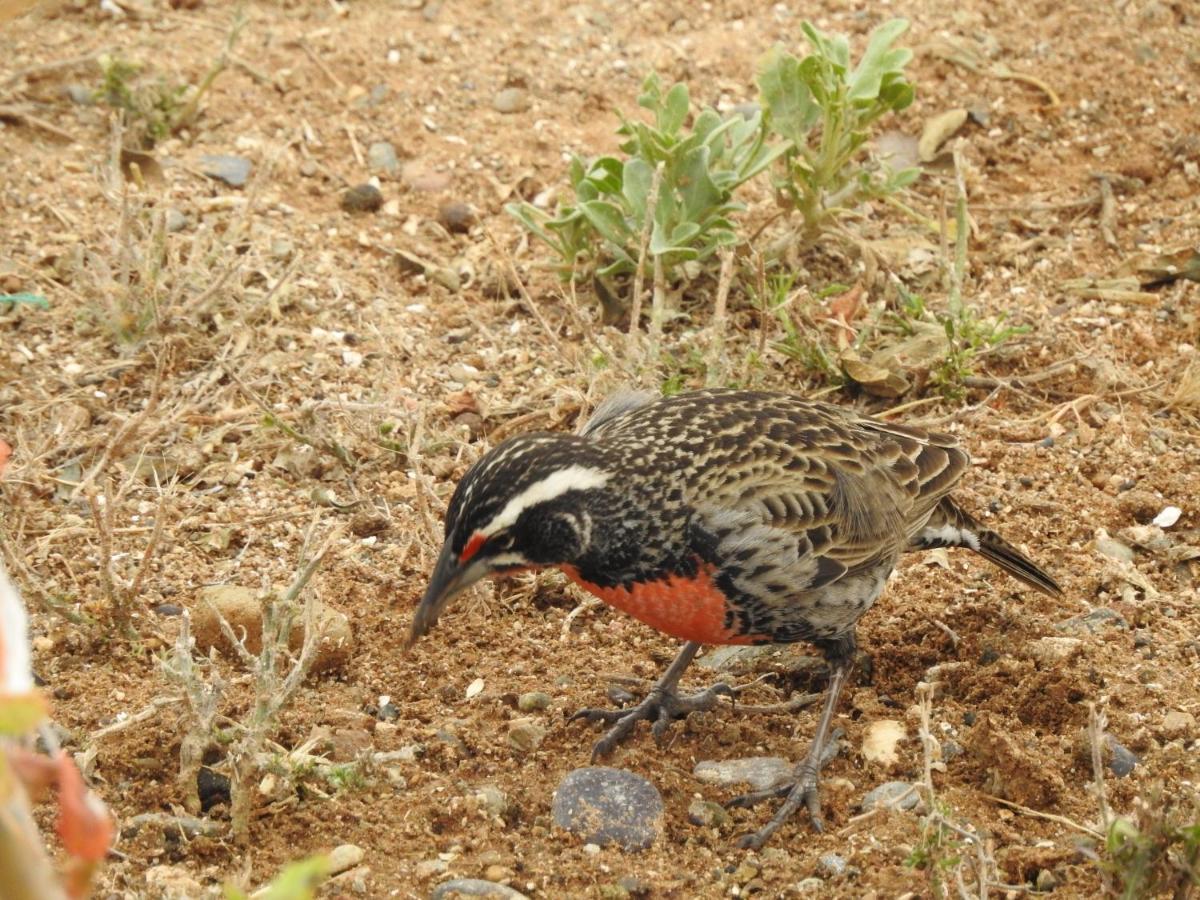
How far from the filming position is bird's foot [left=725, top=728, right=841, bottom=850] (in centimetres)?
486

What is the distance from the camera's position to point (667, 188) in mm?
7109

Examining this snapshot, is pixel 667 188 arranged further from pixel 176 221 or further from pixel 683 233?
pixel 176 221

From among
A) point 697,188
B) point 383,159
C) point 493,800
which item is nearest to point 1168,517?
point 697,188

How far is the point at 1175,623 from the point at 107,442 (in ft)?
14.3

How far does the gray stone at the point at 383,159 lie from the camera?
8.55 m

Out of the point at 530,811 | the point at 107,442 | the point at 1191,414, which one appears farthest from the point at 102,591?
the point at 1191,414

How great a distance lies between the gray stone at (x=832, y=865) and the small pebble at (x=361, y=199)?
4810mm

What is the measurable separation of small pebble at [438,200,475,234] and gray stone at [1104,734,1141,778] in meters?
4.51

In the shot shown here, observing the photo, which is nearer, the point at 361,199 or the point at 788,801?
the point at 788,801

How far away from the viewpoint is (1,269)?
7480 mm

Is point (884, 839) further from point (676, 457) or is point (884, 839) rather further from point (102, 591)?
point (102, 591)

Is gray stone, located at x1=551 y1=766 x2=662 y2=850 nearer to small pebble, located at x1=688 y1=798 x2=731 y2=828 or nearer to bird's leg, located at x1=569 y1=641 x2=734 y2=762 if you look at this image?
small pebble, located at x1=688 y1=798 x2=731 y2=828

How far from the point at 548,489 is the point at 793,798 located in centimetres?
134

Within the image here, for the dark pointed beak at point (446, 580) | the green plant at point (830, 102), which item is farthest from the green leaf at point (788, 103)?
the dark pointed beak at point (446, 580)
